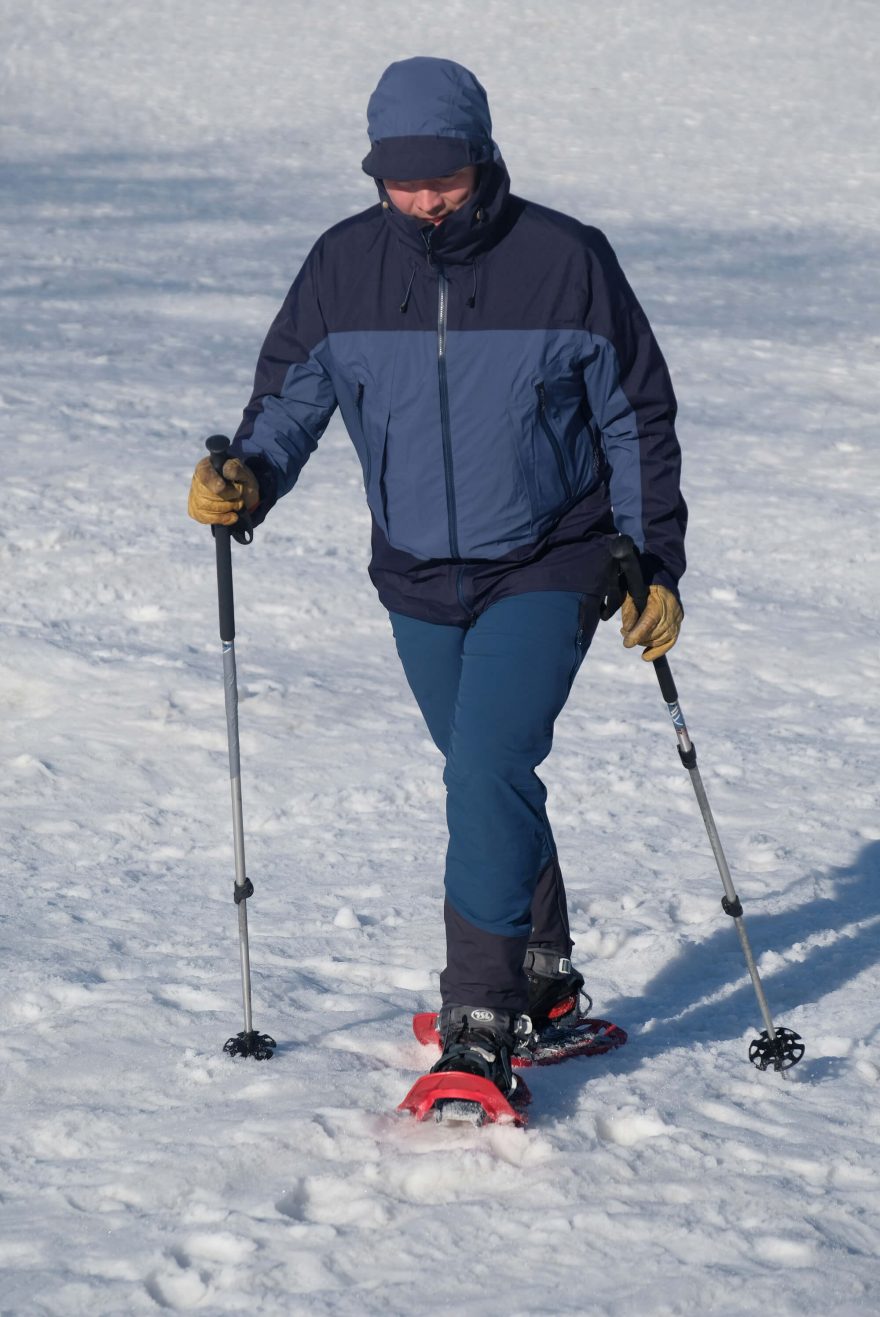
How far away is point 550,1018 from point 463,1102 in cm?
62

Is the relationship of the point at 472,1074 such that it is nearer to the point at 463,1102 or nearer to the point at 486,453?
the point at 463,1102

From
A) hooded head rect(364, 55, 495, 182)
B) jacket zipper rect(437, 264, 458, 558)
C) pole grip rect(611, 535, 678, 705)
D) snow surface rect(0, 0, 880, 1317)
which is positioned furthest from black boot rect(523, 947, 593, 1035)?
hooded head rect(364, 55, 495, 182)

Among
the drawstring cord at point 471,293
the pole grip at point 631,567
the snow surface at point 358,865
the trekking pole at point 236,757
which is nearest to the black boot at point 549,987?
the snow surface at point 358,865

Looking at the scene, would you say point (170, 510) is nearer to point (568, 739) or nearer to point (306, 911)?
point (568, 739)

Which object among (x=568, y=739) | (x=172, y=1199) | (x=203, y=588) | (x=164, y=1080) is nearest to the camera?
(x=172, y=1199)

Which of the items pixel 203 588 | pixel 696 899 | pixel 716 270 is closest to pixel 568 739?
pixel 696 899

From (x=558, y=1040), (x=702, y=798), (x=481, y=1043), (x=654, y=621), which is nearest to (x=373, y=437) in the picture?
(x=654, y=621)

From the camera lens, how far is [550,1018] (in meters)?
4.16

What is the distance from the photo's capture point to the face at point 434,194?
355 centimetres

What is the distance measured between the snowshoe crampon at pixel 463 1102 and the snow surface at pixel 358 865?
4 centimetres

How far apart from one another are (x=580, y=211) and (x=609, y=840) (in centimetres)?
1270

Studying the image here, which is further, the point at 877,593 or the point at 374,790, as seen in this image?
the point at 877,593

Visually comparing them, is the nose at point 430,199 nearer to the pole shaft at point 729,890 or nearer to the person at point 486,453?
the person at point 486,453

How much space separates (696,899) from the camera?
530 centimetres
